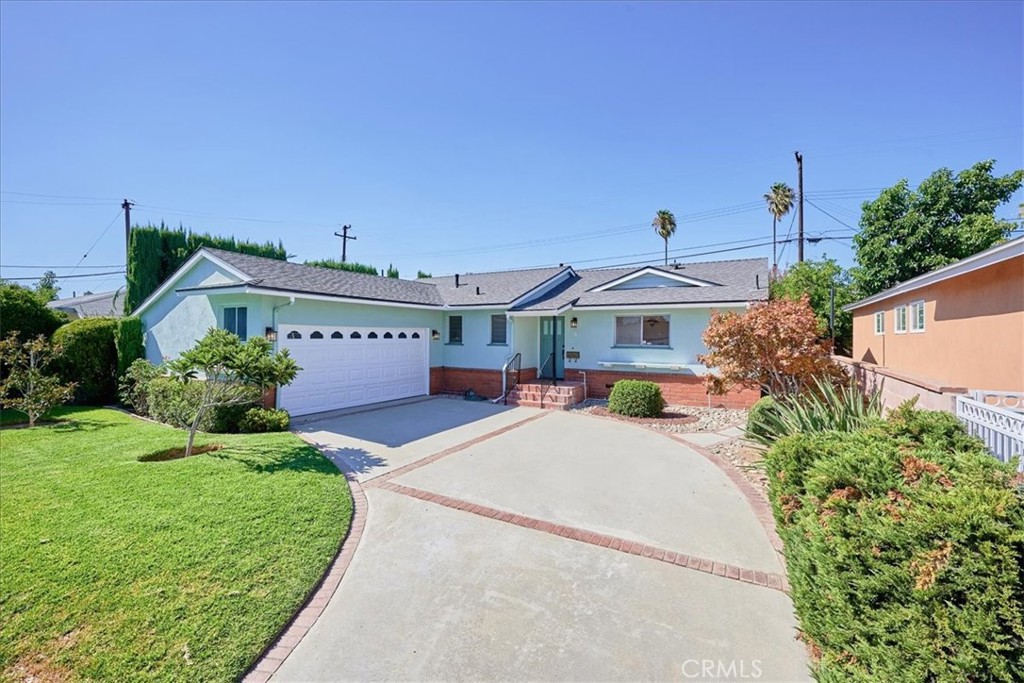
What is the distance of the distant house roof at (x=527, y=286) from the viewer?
43.2 feet

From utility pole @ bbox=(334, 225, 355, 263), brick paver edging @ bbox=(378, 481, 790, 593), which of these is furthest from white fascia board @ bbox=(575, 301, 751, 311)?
utility pole @ bbox=(334, 225, 355, 263)

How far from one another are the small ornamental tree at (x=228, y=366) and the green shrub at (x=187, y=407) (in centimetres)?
54

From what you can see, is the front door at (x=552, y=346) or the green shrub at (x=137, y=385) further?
the front door at (x=552, y=346)

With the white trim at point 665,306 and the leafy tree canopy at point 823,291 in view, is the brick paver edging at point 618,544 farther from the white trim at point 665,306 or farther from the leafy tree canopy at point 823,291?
the leafy tree canopy at point 823,291

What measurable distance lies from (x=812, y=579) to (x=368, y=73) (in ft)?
44.5

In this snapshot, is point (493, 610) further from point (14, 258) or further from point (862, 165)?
point (14, 258)

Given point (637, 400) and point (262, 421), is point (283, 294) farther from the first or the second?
point (637, 400)

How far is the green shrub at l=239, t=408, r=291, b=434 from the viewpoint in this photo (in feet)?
34.6

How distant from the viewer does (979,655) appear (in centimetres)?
206

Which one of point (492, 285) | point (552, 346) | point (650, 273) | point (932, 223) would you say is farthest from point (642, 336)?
point (932, 223)

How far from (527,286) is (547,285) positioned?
0.98 meters

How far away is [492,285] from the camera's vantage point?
64.7 feet

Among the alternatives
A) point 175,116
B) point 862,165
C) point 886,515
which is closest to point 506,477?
point 886,515

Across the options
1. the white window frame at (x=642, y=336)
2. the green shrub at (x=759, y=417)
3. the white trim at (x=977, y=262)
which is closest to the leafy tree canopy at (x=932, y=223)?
the white trim at (x=977, y=262)
